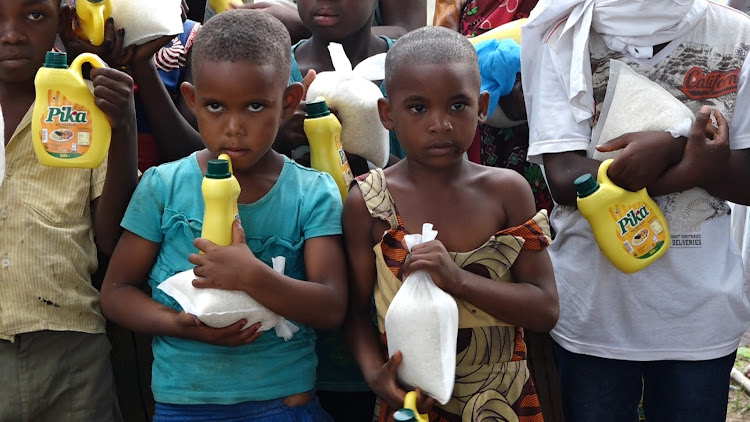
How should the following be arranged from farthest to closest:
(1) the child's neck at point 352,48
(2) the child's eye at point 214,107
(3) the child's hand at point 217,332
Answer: (1) the child's neck at point 352,48 → (2) the child's eye at point 214,107 → (3) the child's hand at point 217,332

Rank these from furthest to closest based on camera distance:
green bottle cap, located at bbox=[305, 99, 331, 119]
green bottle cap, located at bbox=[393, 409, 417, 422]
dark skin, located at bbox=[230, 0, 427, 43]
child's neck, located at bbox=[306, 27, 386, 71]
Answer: dark skin, located at bbox=[230, 0, 427, 43]
child's neck, located at bbox=[306, 27, 386, 71]
green bottle cap, located at bbox=[305, 99, 331, 119]
green bottle cap, located at bbox=[393, 409, 417, 422]

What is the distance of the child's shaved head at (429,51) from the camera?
6.91 feet

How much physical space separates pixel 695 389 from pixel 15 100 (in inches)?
78.1

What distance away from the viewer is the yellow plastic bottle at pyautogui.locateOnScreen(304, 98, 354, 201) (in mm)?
2297

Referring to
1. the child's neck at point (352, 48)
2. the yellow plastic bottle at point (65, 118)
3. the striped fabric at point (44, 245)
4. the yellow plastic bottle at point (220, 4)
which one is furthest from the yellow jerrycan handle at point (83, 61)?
the yellow plastic bottle at point (220, 4)

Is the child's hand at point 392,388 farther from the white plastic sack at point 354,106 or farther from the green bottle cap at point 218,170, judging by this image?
the white plastic sack at point 354,106

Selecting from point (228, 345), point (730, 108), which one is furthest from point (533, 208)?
point (228, 345)

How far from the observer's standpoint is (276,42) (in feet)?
7.01

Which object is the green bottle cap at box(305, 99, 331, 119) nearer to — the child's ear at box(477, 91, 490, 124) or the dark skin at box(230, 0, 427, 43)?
the child's ear at box(477, 91, 490, 124)

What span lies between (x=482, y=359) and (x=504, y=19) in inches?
57.3

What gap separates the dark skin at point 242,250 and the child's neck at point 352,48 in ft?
2.19

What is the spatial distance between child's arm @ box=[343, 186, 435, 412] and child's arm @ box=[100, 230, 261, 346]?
27cm

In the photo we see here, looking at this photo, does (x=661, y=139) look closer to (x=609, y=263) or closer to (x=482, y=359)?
(x=609, y=263)

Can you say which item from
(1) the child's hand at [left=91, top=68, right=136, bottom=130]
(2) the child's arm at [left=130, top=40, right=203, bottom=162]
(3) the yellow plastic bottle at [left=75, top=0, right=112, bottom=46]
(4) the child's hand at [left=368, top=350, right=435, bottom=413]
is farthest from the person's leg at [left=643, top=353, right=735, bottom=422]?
(3) the yellow plastic bottle at [left=75, top=0, right=112, bottom=46]
